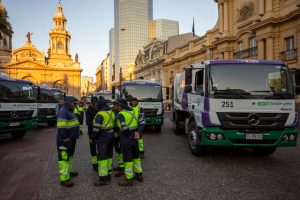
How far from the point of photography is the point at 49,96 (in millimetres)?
16609

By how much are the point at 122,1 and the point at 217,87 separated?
120558 millimetres

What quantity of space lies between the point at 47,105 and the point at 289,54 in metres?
18.8

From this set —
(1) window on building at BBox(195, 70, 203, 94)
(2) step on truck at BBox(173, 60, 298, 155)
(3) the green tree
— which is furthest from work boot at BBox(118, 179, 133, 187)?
(3) the green tree

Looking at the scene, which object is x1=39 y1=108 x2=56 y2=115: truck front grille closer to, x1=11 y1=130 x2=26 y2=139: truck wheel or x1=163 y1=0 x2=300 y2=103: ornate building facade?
x1=11 y1=130 x2=26 y2=139: truck wheel

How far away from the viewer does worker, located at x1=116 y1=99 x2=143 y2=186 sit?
4.96 m

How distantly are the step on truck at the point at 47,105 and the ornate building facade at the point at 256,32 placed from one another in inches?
708

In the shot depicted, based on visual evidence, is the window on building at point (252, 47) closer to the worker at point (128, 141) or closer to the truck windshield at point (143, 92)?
the truck windshield at point (143, 92)

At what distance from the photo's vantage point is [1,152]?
829cm

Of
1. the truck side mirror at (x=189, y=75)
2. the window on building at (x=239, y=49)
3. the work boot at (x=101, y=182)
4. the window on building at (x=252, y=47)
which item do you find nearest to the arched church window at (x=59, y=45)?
the window on building at (x=239, y=49)

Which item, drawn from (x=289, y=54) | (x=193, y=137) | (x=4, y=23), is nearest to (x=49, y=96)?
(x=4, y=23)

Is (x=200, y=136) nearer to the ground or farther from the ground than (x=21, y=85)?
nearer to the ground

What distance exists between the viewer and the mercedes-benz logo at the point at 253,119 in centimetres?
591

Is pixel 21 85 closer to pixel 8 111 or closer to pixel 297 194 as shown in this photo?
pixel 8 111

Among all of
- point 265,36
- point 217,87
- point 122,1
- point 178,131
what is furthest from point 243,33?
point 122,1
